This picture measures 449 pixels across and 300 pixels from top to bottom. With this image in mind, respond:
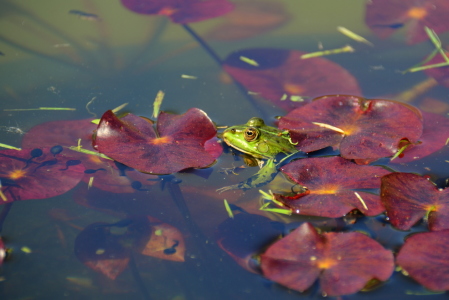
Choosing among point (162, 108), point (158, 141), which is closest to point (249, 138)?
point (158, 141)

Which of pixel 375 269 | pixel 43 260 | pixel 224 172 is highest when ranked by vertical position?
pixel 375 269

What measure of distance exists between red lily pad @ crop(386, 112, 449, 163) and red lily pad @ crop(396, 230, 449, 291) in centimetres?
76

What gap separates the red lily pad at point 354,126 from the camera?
8.86 ft

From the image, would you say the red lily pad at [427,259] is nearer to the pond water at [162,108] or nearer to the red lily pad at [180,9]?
the pond water at [162,108]

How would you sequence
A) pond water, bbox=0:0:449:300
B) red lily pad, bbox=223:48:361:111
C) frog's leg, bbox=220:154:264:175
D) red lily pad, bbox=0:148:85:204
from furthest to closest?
red lily pad, bbox=223:48:361:111, frog's leg, bbox=220:154:264:175, red lily pad, bbox=0:148:85:204, pond water, bbox=0:0:449:300

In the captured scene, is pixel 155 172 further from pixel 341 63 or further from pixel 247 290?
pixel 341 63

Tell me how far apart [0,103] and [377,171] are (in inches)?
105

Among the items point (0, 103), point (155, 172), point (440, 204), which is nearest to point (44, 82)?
point (0, 103)

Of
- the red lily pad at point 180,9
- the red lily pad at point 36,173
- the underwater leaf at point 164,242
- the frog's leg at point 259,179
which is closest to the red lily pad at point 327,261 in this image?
the underwater leaf at point 164,242

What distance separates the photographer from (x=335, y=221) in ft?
7.84

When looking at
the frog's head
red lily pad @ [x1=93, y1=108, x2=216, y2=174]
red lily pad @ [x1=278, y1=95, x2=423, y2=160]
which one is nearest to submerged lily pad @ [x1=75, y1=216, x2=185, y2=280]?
red lily pad @ [x1=93, y1=108, x2=216, y2=174]

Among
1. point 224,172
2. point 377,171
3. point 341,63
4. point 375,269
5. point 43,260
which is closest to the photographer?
point 375,269

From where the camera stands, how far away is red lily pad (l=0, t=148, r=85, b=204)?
247 cm

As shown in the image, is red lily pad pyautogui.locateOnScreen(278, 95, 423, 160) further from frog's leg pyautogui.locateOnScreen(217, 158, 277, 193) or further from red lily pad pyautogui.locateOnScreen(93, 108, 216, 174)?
red lily pad pyautogui.locateOnScreen(93, 108, 216, 174)
